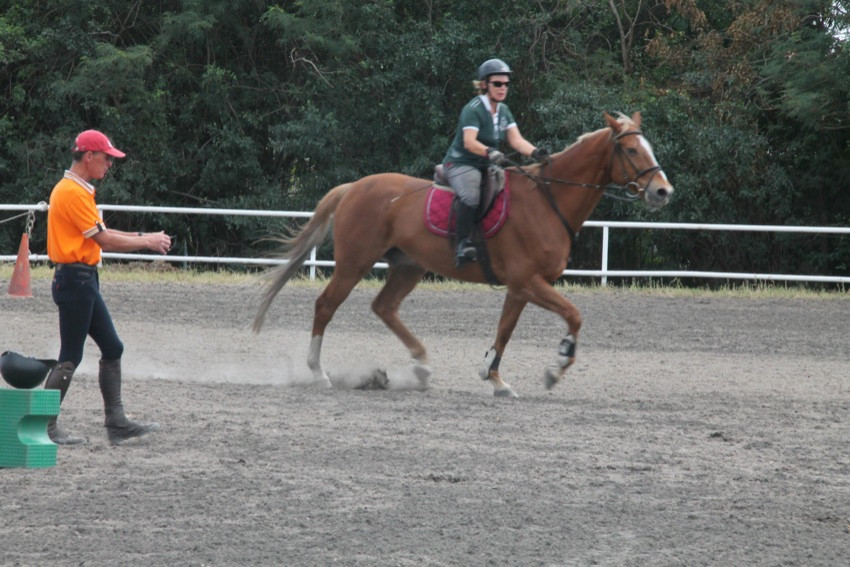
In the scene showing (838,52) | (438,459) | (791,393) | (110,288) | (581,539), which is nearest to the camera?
(581,539)

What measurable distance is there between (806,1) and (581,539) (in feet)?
66.9

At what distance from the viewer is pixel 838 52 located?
22.8 m

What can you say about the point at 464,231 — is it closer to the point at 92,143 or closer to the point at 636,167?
the point at 636,167

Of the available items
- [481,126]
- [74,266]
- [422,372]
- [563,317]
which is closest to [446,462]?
[74,266]

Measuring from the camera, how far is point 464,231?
10055 millimetres

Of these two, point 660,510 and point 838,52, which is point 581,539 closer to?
point 660,510

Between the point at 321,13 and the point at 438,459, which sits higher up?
the point at 321,13

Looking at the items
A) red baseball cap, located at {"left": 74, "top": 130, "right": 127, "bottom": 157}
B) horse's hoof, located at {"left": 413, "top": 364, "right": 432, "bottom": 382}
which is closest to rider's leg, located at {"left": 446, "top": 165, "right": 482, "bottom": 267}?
horse's hoof, located at {"left": 413, "top": 364, "right": 432, "bottom": 382}

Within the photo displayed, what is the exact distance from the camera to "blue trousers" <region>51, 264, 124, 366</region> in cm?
700

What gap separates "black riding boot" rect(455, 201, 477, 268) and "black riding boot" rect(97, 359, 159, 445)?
3438mm

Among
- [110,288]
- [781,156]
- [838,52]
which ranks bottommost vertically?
[110,288]

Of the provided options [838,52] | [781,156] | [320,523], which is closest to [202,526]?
[320,523]

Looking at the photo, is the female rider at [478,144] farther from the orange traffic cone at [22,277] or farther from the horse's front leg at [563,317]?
the orange traffic cone at [22,277]

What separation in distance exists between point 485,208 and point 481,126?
0.67m
